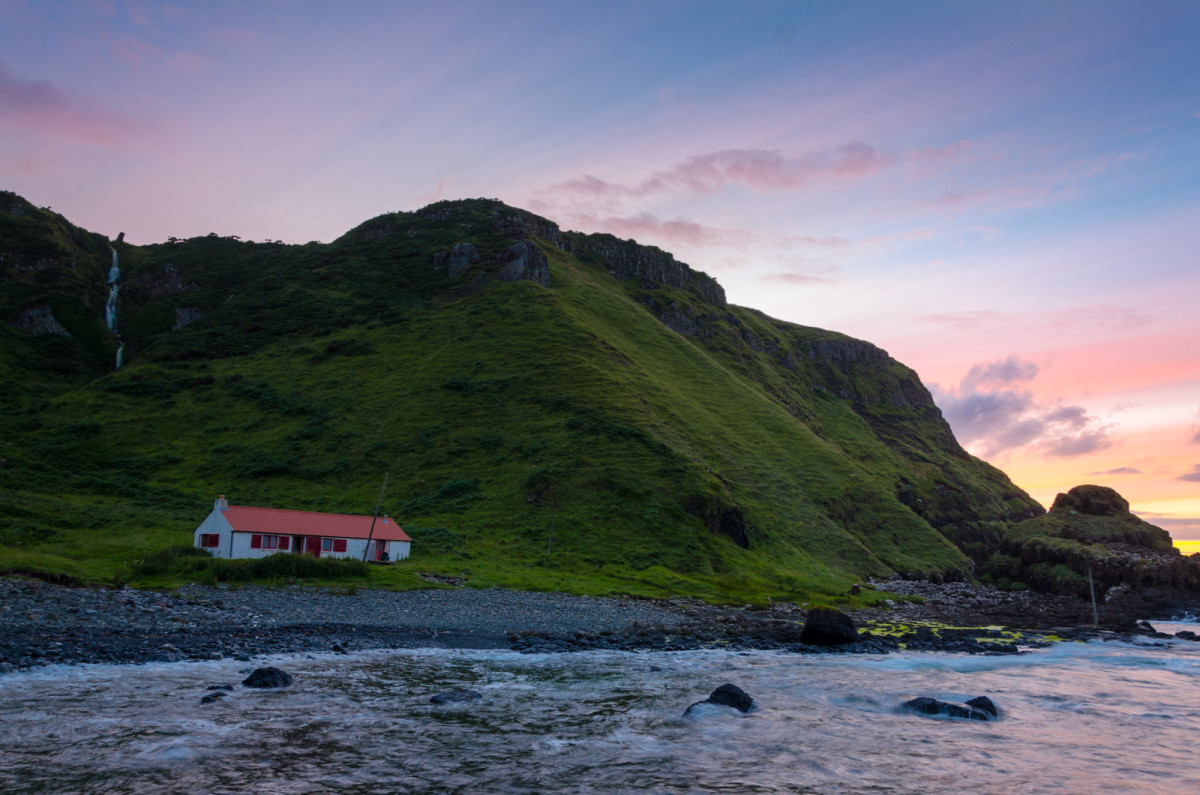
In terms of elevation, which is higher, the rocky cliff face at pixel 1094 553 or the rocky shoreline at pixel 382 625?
the rocky cliff face at pixel 1094 553

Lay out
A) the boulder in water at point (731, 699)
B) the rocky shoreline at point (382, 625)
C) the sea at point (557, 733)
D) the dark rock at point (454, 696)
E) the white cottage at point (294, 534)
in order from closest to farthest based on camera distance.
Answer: the sea at point (557, 733), the dark rock at point (454, 696), the boulder in water at point (731, 699), the rocky shoreline at point (382, 625), the white cottage at point (294, 534)

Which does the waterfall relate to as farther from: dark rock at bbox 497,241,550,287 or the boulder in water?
the boulder in water

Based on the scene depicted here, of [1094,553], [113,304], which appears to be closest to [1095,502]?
[1094,553]

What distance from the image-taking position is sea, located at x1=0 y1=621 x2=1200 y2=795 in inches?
614

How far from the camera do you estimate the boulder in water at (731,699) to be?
944 inches

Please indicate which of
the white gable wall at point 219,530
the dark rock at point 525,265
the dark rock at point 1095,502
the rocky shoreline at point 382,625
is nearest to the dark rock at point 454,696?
the rocky shoreline at point 382,625

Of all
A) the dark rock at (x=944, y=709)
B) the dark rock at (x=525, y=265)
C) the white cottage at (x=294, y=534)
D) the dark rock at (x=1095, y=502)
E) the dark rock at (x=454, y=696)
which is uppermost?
the dark rock at (x=525, y=265)

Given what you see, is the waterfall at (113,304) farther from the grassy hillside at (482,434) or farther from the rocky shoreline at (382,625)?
the rocky shoreline at (382,625)

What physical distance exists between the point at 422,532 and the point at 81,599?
116 ft

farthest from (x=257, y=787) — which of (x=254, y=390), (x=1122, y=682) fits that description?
(x=254, y=390)

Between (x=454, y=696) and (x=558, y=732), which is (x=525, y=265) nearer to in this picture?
(x=454, y=696)

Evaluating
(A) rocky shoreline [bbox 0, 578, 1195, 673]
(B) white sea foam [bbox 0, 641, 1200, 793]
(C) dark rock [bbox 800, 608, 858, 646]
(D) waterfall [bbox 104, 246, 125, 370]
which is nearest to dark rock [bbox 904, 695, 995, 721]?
(B) white sea foam [bbox 0, 641, 1200, 793]

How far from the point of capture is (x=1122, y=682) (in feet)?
108

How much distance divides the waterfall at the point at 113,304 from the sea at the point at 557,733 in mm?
141075
